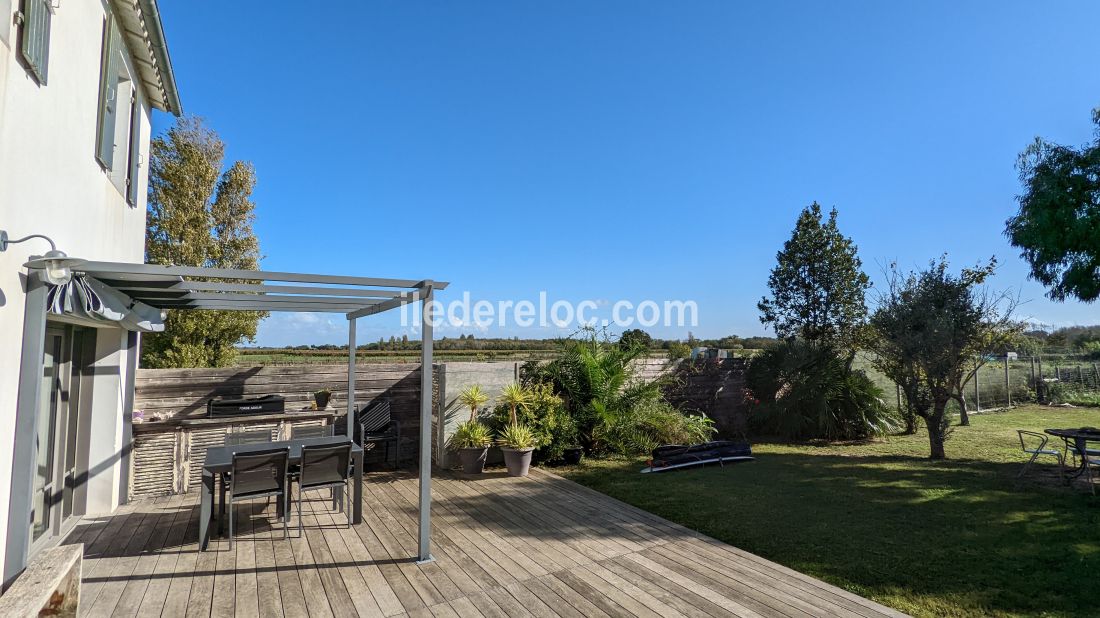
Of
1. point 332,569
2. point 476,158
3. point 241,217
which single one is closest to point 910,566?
point 332,569

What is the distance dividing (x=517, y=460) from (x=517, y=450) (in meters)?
0.15

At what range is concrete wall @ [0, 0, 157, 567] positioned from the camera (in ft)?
8.18

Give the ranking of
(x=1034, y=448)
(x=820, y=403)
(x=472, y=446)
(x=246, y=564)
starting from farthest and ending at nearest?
(x=820, y=403) < (x=1034, y=448) < (x=472, y=446) < (x=246, y=564)

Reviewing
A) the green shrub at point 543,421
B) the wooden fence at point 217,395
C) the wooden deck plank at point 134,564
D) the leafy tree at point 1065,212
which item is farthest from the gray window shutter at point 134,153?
the leafy tree at point 1065,212

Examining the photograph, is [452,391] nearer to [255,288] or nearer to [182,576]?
[255,288]

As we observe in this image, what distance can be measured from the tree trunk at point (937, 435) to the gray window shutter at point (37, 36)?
35.9 feet

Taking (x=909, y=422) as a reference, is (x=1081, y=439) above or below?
above

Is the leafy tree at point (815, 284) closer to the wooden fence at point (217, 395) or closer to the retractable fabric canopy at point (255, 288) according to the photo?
the wooden fence at point (217, 395)

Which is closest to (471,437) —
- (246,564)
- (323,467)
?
(323,467)

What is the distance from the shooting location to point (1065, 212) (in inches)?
324

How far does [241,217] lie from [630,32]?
36.6ft

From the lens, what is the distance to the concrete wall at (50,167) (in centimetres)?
249

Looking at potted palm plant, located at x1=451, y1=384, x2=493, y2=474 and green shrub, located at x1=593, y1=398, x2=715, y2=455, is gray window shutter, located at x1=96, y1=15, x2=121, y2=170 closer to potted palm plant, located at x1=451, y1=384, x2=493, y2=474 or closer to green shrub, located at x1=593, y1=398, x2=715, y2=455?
potted palm plant, located at x1=451, y1=384, x2=493, y2=474

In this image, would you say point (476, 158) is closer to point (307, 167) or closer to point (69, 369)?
point (307, 167)
